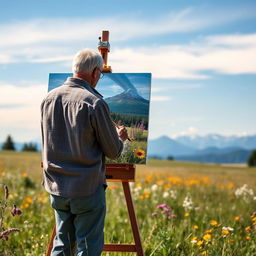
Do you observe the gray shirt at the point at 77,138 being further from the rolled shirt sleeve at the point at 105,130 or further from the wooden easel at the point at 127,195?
the wooden easel at the point at 127,195

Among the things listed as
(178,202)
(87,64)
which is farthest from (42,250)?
(178,202)

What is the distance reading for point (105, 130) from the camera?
2648 millimetres

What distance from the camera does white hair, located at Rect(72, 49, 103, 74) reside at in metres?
2.76

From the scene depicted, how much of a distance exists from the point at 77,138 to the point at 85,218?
547 mm

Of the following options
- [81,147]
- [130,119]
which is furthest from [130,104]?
[81,147]

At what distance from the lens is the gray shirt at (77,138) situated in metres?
2.65

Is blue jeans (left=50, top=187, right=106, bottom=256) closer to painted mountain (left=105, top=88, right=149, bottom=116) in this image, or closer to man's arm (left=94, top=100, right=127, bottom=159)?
man's arm (left=94, top=100, right=127, bottom=159)

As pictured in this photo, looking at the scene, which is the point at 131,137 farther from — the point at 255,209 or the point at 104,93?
the point at 255,209

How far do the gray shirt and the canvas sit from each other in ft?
3.19

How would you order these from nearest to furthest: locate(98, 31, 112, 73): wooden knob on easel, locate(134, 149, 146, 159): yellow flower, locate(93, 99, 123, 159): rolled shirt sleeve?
locate(93, 99, 123, 159): rolled shirt sleeve → locate(134, 149, 146, 159): yellow flower → locate(98, 31, 112, 73): wooden knob on easel

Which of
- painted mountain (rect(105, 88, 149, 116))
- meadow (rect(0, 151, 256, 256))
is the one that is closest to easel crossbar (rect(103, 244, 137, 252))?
meadow (rect(0, 151, 256, 256))

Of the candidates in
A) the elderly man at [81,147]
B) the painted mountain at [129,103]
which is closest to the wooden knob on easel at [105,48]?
the painted mountain at [129,103]

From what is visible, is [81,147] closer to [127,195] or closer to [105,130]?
[105,130]

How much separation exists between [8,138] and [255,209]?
1883 inches
